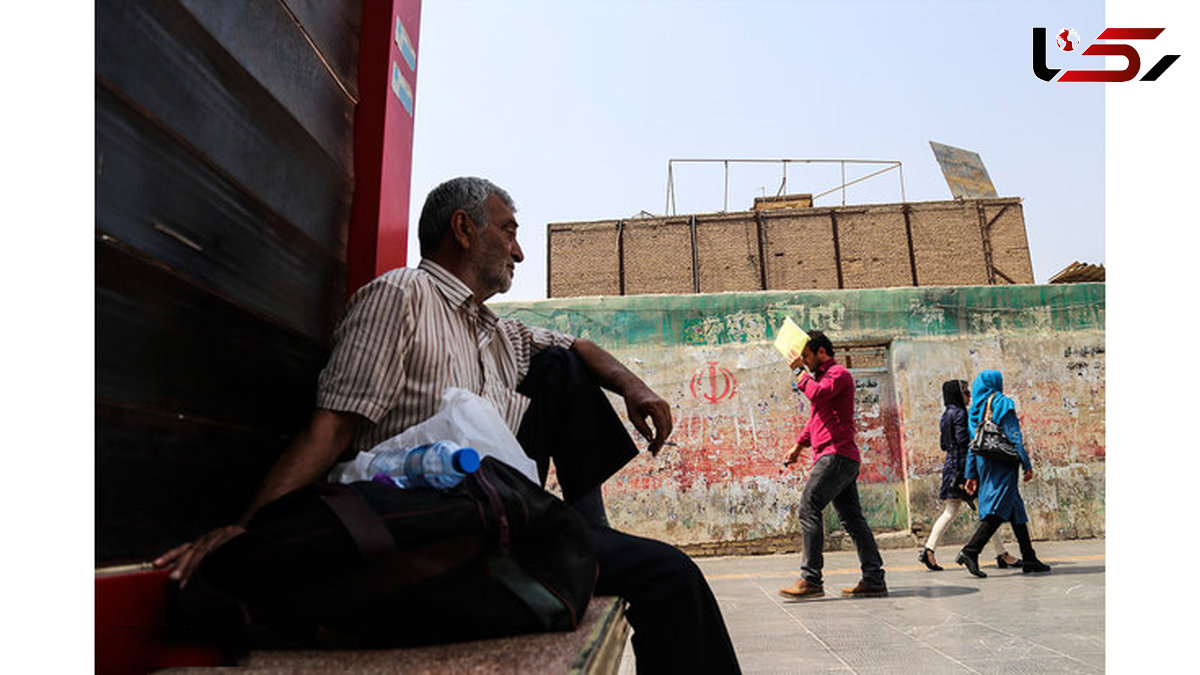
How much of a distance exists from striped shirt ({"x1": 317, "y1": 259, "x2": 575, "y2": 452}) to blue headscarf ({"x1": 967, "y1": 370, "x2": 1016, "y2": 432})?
5772mm

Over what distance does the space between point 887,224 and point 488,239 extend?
19.0 m

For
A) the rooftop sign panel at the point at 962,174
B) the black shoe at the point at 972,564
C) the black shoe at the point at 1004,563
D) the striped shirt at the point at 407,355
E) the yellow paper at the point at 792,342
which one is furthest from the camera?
the rooftop sign panel at the point at 962,174

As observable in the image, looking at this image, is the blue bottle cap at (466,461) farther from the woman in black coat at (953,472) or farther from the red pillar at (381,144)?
the woman in black coat at (953,472)

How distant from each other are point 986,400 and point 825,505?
82.2 inches

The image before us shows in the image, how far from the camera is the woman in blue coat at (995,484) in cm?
620

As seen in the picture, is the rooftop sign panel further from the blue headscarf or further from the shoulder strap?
the shoulder strap

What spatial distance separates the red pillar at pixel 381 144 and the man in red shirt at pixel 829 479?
161 inches

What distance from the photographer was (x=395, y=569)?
40.7 inches

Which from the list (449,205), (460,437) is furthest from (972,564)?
Result: (460,437)

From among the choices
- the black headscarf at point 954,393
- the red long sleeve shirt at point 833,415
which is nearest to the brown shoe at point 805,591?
the red long sleeve shirt at point 833,415

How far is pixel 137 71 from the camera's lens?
3.74 ft

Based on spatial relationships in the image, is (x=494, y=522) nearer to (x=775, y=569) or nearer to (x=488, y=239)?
(x=488, y=239)

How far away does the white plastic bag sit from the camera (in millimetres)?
1401

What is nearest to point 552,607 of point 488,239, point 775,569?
point 488,239
